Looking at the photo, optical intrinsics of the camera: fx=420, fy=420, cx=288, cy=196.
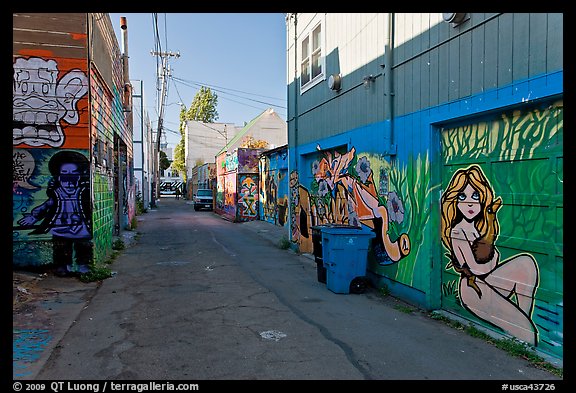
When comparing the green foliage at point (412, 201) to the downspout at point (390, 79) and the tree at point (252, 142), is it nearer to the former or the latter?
the downspout at point (390, 79)

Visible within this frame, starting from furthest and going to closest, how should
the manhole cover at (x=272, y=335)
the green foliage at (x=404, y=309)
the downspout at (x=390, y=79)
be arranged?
the downspout at (x=390, y=79)
the green foliage at (x=404, y=309)
the manhole cover at (x=272, y=335)

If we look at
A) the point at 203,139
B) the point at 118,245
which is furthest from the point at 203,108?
the point at 118,245

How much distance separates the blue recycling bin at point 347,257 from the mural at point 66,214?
16.2 feet

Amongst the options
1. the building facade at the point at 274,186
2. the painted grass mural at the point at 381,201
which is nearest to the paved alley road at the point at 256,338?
the painted grass mural at the point at 381,201

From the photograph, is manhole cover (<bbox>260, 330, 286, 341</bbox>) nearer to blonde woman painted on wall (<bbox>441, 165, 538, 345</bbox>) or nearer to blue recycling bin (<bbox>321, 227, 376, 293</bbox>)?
blue recycling bin (<bbox>321, 227, 376, 293</bbox>)

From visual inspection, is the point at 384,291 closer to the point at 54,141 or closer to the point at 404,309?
the point at 404,309

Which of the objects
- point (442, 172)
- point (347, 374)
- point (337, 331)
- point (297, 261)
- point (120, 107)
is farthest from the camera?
point (120, 107)

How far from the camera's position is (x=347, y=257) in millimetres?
7473

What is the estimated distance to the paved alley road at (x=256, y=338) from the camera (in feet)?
13.8

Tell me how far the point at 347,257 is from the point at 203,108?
2557 inches
